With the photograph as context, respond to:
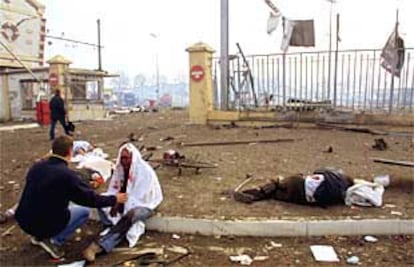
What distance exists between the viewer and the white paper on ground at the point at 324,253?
13.9ft

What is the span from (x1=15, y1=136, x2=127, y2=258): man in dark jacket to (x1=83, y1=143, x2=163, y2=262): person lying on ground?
1.18ft

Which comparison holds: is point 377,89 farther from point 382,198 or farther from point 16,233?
point 16,233

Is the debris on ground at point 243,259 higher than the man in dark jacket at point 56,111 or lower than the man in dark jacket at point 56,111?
lower

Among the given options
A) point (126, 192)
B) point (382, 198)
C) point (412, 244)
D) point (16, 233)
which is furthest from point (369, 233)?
point (16, 233)

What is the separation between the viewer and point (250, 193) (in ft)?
18.7

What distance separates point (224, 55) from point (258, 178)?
8.72 metres

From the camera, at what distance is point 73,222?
15.3ft

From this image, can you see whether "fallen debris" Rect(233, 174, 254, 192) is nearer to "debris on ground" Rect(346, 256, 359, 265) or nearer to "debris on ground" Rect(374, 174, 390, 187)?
"debris on ground" Rect(374, 174, 390, 187)

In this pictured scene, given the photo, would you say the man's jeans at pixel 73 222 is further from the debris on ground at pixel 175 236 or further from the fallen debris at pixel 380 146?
the fallen debris at pixel 380 146

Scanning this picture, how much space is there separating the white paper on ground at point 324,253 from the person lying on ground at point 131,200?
1867mm

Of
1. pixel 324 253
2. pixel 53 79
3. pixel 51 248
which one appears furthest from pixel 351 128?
pixel 53 79

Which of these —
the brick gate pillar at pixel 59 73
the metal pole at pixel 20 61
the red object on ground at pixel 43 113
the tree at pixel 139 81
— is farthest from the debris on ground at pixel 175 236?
the tree at pixel 139 81

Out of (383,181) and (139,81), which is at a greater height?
(139,81)

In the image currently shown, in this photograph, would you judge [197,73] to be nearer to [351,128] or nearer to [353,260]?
[351,128]
